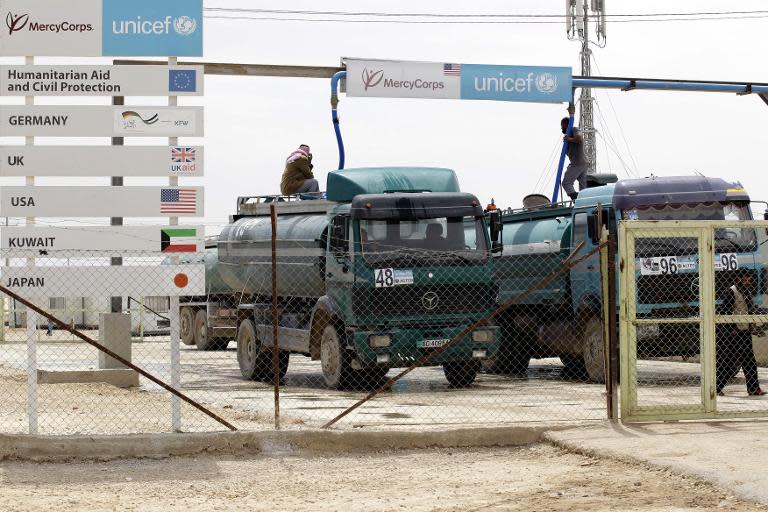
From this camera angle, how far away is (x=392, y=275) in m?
18.7

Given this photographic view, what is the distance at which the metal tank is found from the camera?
66.1 ft

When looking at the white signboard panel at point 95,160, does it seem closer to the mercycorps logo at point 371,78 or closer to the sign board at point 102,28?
the sign board at point 102,28

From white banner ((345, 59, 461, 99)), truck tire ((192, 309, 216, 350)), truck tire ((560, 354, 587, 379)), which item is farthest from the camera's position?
truck tire ((192, 309, 216, 350))

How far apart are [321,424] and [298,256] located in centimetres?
616

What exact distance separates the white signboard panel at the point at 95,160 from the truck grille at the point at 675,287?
8068mm

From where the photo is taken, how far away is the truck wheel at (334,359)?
19.2 m

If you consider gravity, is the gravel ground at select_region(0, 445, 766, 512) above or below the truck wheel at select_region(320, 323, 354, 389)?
below

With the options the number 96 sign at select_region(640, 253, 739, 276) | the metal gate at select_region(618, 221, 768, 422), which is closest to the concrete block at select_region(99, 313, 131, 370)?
the metal gate at select_region(618, 221, 768, 422)

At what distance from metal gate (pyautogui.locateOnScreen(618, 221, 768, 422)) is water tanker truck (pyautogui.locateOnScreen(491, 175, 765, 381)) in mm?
24

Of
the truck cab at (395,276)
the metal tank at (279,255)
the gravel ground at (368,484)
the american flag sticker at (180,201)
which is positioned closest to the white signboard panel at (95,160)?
the american flag sticker at (180,201)

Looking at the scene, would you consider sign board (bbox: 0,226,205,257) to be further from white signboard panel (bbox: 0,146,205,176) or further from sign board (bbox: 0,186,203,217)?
white signboard panel (bbox: 0,146,205,176)

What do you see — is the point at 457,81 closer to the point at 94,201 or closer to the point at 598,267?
the point at 598,267

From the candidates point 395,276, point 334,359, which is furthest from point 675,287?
point 334,359

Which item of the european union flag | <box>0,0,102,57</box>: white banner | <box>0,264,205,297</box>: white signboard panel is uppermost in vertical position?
<box>0,0,102,57</box>: white banner
